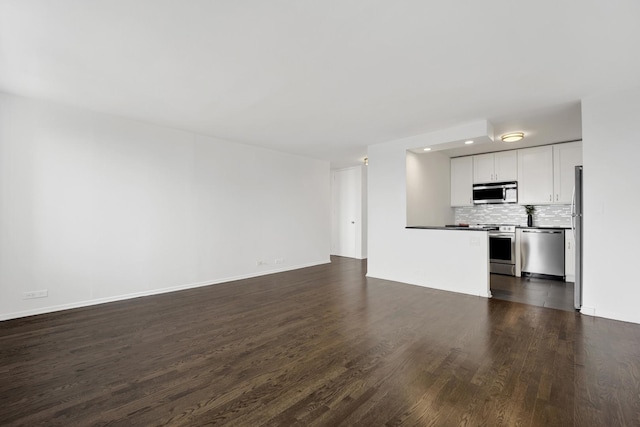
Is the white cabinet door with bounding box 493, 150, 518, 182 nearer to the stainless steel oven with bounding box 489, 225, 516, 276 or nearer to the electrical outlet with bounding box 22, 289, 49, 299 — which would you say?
the stainless steel oven with bounding box 489, 225, 516, 276

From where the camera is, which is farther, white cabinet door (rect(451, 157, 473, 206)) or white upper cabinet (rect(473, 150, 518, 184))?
white cabinet door (rect(451, 157, 473, 206))

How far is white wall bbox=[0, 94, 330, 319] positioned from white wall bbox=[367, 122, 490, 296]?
6.87 feet

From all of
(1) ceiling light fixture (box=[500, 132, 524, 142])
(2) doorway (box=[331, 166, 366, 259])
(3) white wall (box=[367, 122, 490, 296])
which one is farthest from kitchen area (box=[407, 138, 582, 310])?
(2) doorway (box=[331, 166, 366, 259])

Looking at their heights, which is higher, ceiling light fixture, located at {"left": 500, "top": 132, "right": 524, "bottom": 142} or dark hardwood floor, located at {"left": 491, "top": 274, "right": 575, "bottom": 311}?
ceiling light fixture, located at {"left": 500, "top": 132, "right": 524, "bottom": 142}

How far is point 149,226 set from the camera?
4348 millimetres

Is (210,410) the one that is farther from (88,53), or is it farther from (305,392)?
(88,53)

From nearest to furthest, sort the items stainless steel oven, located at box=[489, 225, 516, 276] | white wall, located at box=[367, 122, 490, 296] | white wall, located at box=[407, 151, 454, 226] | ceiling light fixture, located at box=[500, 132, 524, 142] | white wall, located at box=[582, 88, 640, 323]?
1. white wall, located at box=[582, 88, 640, 323]
2. white wall, located at box=[367, 122, 490, 296]
3. ceiling light fixture, located at box=[500, 132, 524, 142]
4. white wall, located at box=[407, 151, 454, 226]
5. stainless steel oven, located at box=[489, 225, 516, 276]

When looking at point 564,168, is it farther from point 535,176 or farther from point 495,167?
point 495,167

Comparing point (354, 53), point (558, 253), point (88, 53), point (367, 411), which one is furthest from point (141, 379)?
point (558, 253)

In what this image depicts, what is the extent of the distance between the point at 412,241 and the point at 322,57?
3431 millimetres

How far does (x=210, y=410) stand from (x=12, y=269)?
339cm

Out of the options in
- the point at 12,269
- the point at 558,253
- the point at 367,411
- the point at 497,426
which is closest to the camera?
the point at 497,426

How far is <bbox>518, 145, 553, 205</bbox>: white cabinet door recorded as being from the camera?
535 centimetres

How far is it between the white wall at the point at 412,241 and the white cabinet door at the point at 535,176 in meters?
2.22
